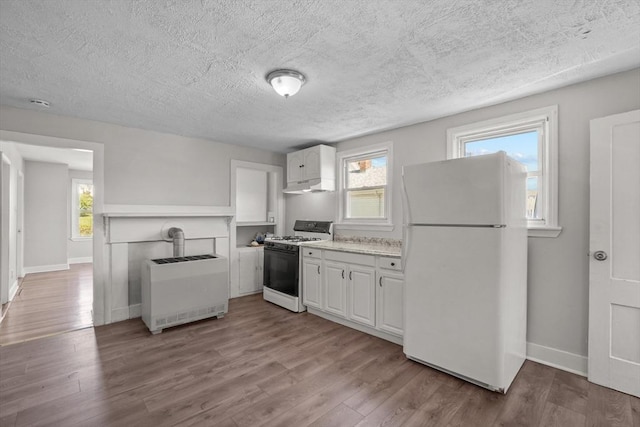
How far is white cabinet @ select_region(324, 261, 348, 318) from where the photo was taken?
3309mm

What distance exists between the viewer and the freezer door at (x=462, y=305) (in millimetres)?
2057

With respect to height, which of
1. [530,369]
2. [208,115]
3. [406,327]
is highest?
[208,115]

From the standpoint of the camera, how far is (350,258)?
3.26 metres

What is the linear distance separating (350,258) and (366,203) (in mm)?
1084

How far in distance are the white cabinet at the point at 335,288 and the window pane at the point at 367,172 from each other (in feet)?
4.18

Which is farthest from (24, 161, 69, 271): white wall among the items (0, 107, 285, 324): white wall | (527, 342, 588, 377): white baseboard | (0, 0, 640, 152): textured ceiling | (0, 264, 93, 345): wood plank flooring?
(527, 342, 588, 377): white baseboard

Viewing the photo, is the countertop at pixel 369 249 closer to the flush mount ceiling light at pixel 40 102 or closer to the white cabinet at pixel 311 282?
the white cabinet at pixel 311 282

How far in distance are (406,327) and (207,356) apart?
5.92 feet

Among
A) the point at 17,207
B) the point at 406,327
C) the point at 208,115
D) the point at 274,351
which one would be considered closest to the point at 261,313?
the point at 274,351

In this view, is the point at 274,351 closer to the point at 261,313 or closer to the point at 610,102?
the point at 261,313

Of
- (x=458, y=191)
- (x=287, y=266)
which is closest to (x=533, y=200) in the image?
(x=458, y=191)

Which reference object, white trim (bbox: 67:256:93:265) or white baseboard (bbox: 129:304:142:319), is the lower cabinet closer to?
white baseboard (bbox: 129:304:142:319)

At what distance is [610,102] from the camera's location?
2.26m

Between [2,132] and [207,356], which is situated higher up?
[2,132]
